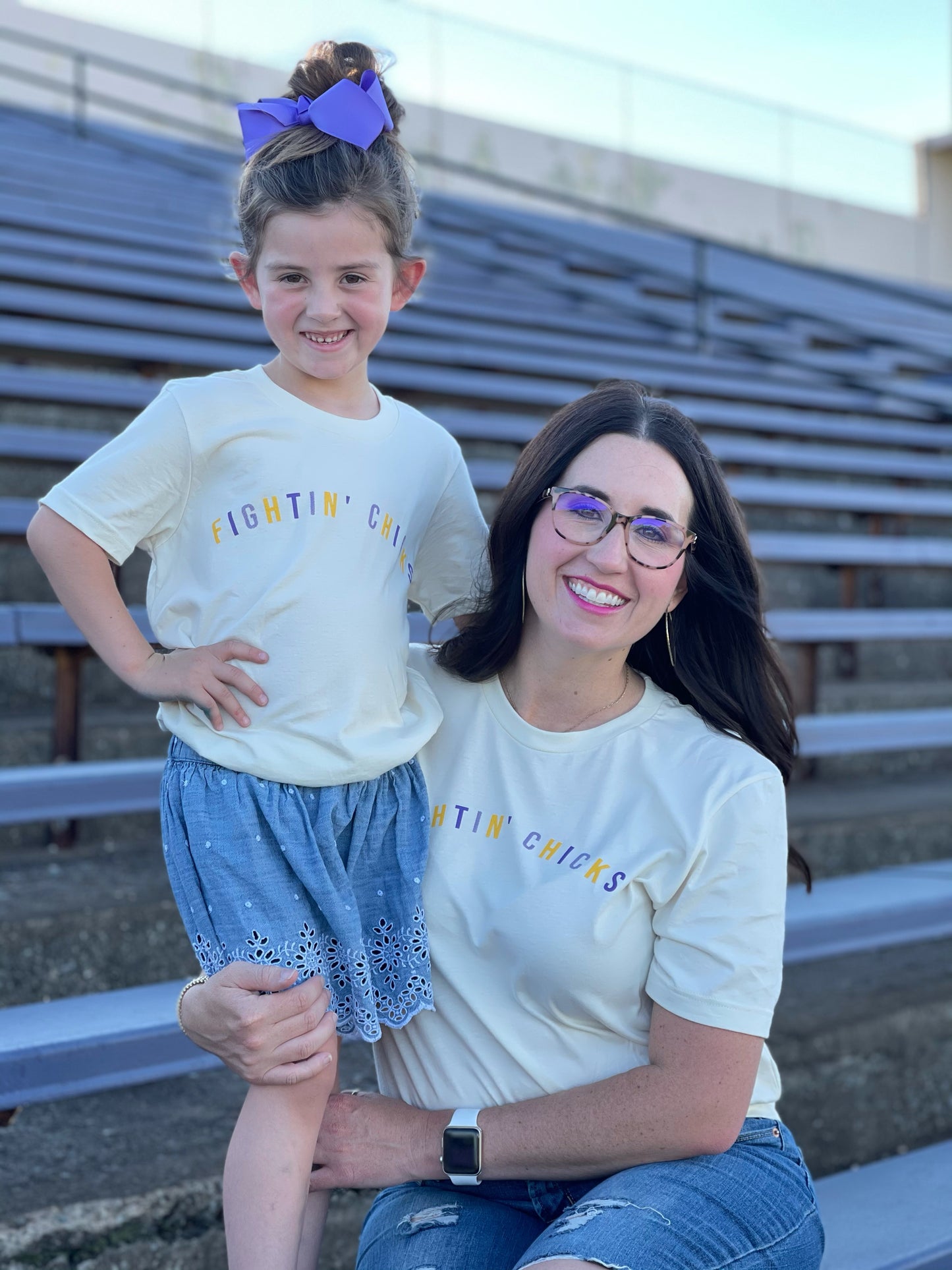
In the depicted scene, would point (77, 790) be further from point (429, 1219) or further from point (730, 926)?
point (730, 926)

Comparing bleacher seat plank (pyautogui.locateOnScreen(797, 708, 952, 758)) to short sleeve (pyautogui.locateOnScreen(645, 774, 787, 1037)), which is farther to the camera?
bleacher seat plank (pyautogui.locateOnScreen(797, 708, 952, 758))

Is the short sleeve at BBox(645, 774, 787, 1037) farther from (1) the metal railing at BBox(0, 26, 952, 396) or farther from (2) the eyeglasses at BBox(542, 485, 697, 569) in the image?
(1) the metal railing at BBox(0, 26, 952, 396)

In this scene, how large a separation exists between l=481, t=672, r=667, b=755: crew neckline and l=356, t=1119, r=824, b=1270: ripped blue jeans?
1.40ft

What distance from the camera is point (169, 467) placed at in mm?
1287

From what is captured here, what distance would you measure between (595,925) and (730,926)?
132 mm

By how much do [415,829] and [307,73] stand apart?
807 mm

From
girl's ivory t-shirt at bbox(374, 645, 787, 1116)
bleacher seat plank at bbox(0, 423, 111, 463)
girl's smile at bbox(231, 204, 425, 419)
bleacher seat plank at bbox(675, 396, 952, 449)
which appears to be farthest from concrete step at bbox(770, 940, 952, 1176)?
bleacher seat plank at bbox(675, 396, 952, 449)

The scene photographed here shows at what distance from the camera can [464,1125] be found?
1.26 metres

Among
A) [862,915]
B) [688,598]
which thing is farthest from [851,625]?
[688,598]

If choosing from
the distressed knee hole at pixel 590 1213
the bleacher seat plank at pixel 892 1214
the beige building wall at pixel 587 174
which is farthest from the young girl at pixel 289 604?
the beige building wall at pixel 587 174

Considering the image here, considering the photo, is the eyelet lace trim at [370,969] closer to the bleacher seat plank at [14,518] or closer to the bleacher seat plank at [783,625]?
the bleacher seat plank at [783,625]

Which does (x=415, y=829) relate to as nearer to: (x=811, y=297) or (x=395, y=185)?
(x=395, y=185)

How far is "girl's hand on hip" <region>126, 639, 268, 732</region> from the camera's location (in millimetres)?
1260

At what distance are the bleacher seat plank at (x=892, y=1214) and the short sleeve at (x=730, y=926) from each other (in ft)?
1.44
